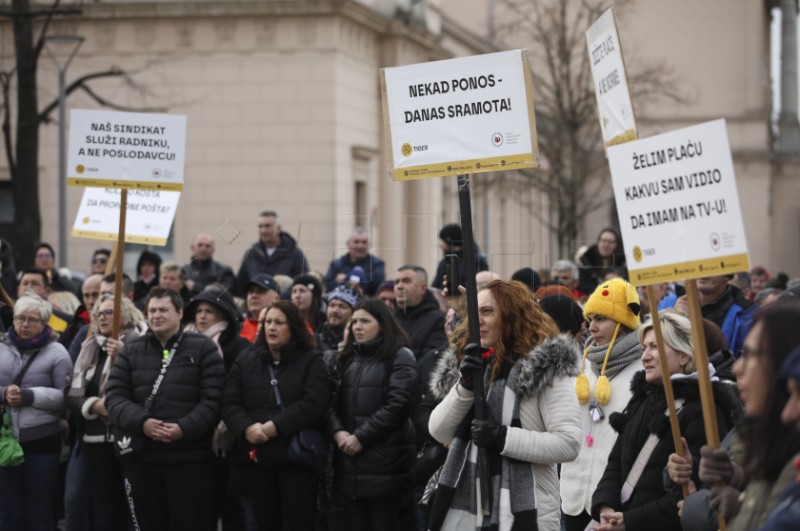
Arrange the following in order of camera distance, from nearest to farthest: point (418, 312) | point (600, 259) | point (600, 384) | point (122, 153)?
point (600, 384) → point (122, 153) → point (418, 312) → point (600, 259)

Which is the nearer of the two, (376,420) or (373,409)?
(376,420)

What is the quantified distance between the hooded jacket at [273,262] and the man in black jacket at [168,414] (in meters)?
5.68

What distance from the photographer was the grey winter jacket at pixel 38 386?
984cm

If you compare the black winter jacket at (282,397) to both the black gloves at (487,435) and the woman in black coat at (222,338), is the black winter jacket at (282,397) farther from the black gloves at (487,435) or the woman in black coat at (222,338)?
the black gloves at (487,435)

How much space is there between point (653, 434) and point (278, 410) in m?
3.46

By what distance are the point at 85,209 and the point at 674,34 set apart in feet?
168

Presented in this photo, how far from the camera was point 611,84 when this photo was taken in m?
6.49

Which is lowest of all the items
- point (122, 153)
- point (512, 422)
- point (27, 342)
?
point (512, 422)

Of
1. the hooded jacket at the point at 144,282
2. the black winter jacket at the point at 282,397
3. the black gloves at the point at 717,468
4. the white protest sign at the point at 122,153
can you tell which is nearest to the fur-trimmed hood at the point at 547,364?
the black gloves at the point at 717,468

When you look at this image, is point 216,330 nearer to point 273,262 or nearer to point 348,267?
point 273,262

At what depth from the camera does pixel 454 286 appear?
755 cm

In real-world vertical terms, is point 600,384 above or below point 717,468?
above

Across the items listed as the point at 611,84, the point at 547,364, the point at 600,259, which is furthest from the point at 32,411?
the point at 600,259

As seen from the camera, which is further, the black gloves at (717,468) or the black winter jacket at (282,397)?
the black winter jacket at (282,397)
